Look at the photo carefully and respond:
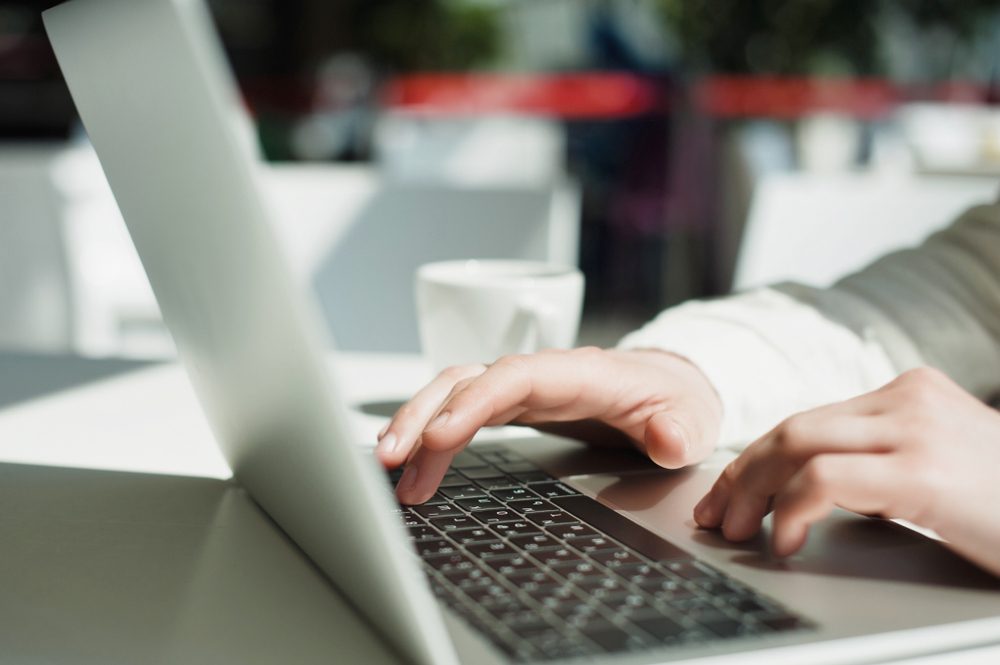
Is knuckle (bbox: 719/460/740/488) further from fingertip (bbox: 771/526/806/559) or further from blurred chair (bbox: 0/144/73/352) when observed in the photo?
blurred chair (bbox: 0/144/73/352)

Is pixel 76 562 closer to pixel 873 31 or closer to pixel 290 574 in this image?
pixel 290 574

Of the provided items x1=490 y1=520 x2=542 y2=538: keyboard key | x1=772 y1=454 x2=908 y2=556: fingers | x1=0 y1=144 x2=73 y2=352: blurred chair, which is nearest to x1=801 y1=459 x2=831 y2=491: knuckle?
x1=772 y1=454 x2=908 y2=556: fingers

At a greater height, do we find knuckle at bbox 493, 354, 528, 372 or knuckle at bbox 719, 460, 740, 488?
knuckle at bbox 493, 354, 528, 372

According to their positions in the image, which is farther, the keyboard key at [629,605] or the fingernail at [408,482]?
the fingernail at [408,482]

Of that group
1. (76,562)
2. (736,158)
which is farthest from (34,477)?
(736,158)

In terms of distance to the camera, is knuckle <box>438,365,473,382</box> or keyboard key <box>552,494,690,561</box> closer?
keyboard key <box>552,494,690,561</box>

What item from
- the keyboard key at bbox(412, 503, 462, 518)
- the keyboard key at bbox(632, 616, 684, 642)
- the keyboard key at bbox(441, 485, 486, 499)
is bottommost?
the keyboard key at bbox(441, 485, 486, 499)

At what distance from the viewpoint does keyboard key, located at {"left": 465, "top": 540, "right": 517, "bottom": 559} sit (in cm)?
41

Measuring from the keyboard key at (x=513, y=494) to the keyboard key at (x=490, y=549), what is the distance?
2.6 inches

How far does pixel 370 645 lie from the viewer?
0.36 metres

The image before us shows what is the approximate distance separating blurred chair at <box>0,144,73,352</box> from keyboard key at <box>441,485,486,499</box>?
1.03m

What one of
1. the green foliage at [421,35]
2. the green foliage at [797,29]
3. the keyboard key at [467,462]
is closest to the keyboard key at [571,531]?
the keyboard key at [467,462]

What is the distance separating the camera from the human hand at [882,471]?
1.34 feet

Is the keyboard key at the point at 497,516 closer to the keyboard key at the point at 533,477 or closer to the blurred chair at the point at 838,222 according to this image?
the keyboard key at the point at 533,477
